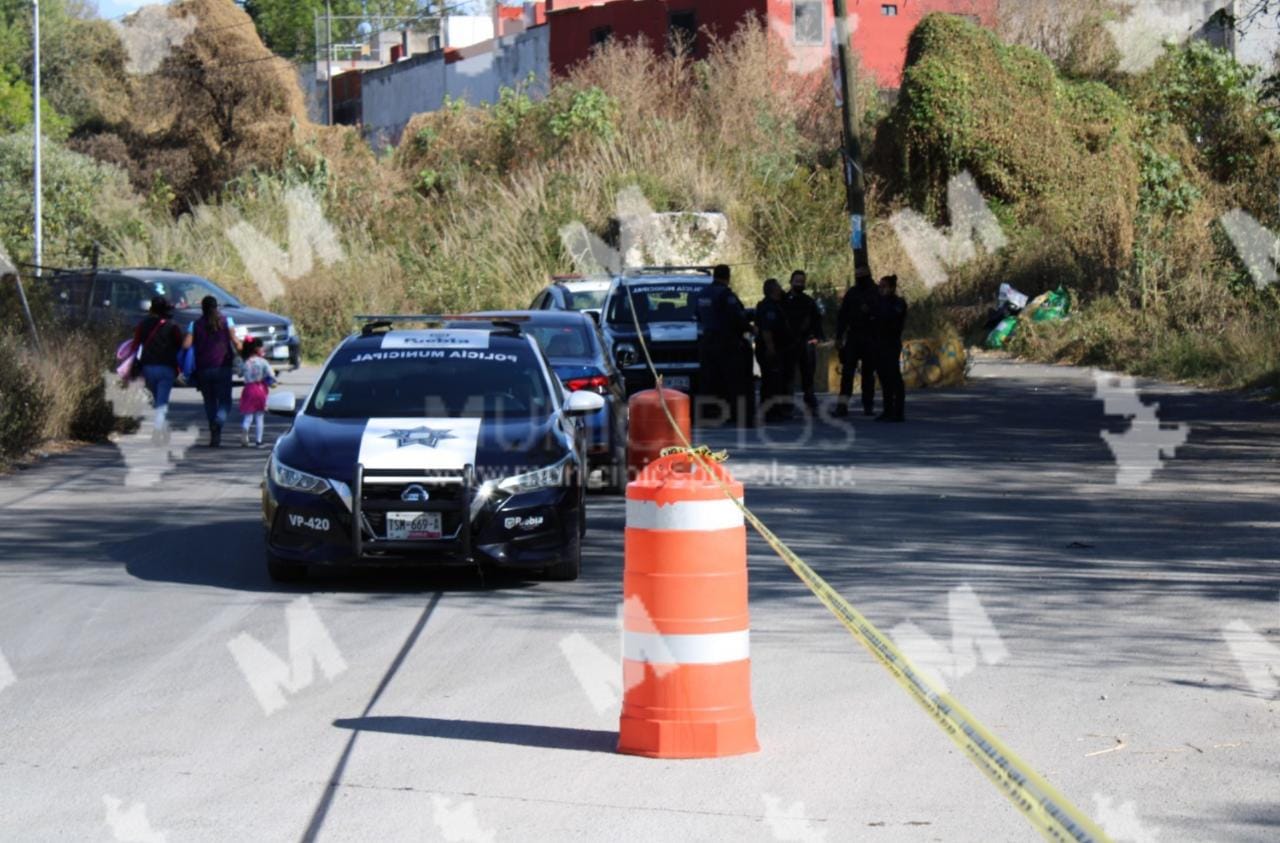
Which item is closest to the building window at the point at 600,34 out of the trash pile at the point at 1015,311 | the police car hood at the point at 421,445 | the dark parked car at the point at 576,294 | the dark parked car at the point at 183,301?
the trash pile at the point at 1015,311

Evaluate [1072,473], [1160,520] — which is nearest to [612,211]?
[1072,473]

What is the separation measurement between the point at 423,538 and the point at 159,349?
10242mm

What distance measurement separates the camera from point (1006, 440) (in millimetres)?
20000

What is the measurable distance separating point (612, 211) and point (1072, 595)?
99.9 feet

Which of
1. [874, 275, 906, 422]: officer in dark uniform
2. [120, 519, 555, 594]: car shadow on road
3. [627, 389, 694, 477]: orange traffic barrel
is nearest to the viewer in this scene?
[120, 519, 555, 594]: car shadow on road

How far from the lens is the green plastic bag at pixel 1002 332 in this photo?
33125 millimetres

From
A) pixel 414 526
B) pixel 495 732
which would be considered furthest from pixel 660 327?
pixel 495 732

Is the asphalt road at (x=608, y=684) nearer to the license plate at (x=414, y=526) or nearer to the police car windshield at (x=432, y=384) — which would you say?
the license plate at (x=414, y=526)

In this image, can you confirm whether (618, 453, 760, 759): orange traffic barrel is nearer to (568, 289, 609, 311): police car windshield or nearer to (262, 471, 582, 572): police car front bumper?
(262, 471, 582, 572): police car front bumper

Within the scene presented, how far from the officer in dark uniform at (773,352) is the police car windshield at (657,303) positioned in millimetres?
1352

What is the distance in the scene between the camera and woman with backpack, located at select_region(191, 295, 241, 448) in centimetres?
2009

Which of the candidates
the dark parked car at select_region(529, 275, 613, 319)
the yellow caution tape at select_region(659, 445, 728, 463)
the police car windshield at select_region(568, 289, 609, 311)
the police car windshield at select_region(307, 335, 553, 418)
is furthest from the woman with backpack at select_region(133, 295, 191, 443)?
the yellow caution tape at select_region(659, 445, 728, 463)

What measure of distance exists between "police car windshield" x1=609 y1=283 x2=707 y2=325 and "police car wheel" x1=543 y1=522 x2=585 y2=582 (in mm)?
12362

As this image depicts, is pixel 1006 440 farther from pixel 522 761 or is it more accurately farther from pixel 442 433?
pixel 522 761
